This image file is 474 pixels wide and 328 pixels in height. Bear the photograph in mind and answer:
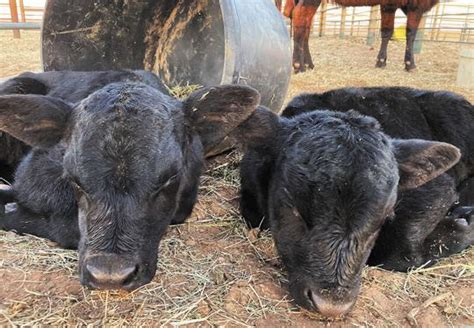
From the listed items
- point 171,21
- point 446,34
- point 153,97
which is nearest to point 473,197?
point 153,97

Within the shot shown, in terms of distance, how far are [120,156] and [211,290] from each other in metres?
1.00

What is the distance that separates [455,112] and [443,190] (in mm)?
1123

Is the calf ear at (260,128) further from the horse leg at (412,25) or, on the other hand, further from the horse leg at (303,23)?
the horse leg at (412,25)

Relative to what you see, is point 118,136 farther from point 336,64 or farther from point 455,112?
point 336,64

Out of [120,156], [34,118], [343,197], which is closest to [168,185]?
[120,156]

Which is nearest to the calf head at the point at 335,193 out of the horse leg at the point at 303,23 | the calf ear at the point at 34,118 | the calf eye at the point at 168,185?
the calf eye at the point at 168,185

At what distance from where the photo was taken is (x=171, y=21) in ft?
21.4

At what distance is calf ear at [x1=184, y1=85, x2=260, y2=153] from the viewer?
296 centimetres

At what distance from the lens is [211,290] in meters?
2.92

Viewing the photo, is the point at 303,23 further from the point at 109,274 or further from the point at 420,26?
the point at 109,274

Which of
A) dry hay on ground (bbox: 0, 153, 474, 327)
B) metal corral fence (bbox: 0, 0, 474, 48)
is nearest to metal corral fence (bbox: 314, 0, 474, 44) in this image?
metal corral fence (bbox: 0, 0, 474, 48)

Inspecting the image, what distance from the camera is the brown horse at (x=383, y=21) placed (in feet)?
40.1

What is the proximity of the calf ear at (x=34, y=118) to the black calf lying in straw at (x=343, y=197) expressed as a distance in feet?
4.03

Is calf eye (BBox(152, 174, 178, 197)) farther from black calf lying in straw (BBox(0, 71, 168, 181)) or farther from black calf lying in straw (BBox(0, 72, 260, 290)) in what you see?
black calf lying in straw (BBox(0, 71, 168, 181))
